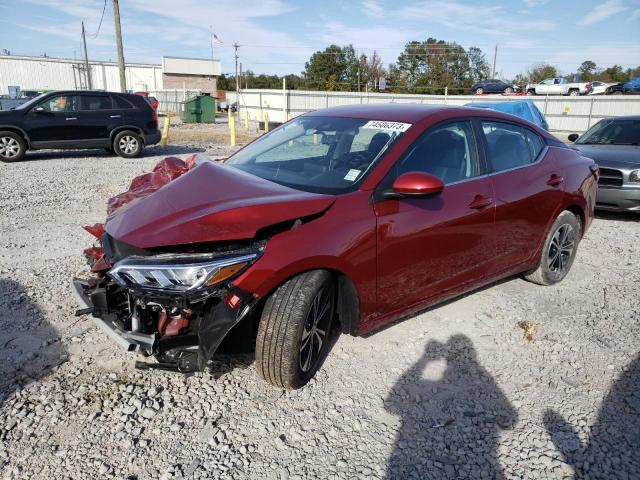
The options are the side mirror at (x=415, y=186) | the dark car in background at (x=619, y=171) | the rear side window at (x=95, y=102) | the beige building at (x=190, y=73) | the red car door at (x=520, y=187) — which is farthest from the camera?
the beige building at (x=190, y=73)

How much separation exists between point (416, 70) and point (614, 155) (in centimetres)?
5835

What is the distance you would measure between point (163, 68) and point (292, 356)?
237ft

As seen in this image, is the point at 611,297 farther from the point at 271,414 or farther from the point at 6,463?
the point at 6,463

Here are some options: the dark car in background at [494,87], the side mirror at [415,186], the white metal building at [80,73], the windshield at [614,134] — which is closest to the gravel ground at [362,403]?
the side mirror at [415,186]

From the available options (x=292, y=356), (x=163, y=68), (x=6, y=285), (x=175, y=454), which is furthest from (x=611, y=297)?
(x=163, y=68)

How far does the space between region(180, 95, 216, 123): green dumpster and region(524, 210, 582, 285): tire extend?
29.2 metres

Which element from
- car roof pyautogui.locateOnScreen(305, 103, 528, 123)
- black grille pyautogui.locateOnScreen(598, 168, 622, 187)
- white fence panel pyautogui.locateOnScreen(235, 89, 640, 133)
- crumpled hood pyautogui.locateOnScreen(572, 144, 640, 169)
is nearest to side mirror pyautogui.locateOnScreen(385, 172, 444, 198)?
car roof pyautogui.locateOnScreen(305, 103, 528, 123)

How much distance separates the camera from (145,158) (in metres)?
13.4

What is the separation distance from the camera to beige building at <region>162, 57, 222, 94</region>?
68062 mm

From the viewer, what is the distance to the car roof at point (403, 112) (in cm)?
353

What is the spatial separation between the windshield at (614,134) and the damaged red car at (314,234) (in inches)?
202

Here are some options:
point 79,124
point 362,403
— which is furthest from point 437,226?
point 79,124

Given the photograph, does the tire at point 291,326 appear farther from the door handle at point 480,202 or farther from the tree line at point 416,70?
the tree line at point 416,70

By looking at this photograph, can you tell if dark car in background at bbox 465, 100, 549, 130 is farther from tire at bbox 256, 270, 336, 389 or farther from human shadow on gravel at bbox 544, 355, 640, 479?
tire at bbox 256, 270, 336, 389
